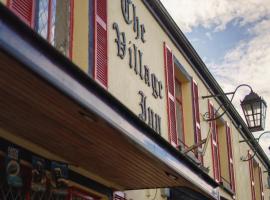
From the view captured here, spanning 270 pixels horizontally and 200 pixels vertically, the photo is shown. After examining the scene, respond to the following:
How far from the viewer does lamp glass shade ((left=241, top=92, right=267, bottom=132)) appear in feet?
39.8

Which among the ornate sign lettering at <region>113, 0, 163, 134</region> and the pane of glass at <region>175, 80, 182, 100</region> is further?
the pane of glass at <region>175, 80, 182, 100</region>

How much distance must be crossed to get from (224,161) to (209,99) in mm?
2011

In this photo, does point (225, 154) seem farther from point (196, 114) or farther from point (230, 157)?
point (196, 114)

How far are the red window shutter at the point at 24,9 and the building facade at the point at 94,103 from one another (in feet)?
0.04

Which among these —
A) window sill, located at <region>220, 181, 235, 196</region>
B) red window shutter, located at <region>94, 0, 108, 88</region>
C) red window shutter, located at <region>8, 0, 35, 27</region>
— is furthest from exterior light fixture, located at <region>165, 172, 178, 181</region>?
window sill, located at <region>220, 181, 235, 196</region>

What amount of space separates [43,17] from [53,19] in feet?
0.97

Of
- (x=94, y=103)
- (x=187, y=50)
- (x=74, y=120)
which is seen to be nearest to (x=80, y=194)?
(x=74, y=120)

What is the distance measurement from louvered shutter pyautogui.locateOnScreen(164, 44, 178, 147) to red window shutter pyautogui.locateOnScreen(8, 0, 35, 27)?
14.7ft

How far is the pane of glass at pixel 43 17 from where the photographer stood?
6.27 meters

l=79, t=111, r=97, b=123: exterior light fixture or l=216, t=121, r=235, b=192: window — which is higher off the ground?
l=216, t=121, r=235, b=192: window

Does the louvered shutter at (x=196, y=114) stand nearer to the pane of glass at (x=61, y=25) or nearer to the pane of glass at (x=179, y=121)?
the pane of glass at (x=179, y=121)

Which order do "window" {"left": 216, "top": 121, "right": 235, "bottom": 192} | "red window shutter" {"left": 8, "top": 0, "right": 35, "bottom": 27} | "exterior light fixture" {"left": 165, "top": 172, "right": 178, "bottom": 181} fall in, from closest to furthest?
"red window shutter" {"left": 8, "top": 0, "right": 35, "bottom": 27} → "exterior light fixture" {"left": 165, "top": 172, "right": 178, "bottom": 181} → "window" {"left": 216, "top": 121, "right": 235, "bottom": 192}

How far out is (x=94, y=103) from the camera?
4555 millimetres

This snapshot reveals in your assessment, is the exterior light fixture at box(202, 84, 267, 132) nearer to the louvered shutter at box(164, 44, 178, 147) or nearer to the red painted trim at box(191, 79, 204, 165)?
the red painted trim at box(191, 79, 204, 165)
